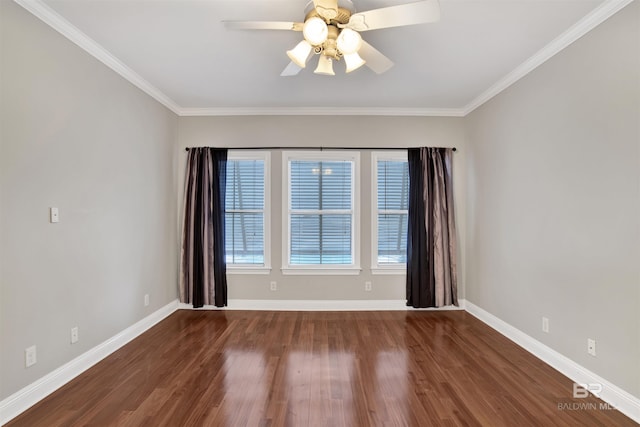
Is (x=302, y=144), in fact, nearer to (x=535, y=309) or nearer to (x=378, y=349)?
(x=378, y=349)

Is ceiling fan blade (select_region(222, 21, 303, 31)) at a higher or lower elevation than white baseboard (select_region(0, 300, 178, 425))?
higher

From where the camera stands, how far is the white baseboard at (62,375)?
197 centimetres

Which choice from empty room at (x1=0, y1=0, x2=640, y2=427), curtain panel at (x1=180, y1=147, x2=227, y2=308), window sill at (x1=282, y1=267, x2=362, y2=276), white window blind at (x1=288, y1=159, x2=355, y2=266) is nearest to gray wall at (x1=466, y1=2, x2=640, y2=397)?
empty room at (x1=0, y1=0, x2=640, y2=427)

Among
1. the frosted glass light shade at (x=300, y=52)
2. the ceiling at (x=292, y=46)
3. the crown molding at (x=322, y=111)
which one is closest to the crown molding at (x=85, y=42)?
the ceiling at (x=292, y=46)

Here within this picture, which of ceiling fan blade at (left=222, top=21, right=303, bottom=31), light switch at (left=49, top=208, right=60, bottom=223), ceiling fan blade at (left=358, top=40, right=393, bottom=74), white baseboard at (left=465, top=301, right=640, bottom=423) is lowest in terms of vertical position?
white baseboard at (left=465, top=301, right=640, bottom=423)

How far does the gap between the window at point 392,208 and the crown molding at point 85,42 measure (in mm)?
2918

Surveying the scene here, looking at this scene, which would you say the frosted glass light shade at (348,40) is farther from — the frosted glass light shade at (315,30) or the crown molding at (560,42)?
the crown molding at (560,42)

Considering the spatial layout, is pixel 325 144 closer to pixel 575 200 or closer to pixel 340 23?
pixel 340 23

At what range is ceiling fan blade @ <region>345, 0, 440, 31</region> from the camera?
1681 mm

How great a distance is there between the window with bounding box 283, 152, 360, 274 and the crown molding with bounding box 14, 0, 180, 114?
1878 millimetres

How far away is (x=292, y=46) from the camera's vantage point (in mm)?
2633

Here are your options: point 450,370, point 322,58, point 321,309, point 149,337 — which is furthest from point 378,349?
point 322,58

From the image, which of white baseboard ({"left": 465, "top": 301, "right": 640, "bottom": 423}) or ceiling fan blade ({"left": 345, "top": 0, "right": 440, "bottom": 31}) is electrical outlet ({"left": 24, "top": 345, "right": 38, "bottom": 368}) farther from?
white baseboard ({"left": 465, "top": 301, "right": 640, "bottom": 423})

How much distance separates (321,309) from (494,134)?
3.02 meters
